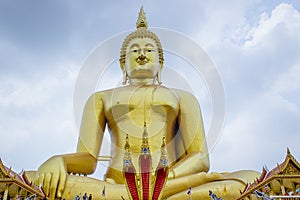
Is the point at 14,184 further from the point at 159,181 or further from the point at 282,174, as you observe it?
the point at 282,174

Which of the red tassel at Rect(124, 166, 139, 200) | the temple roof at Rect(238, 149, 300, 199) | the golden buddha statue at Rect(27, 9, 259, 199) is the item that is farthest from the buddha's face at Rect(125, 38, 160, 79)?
the temple roof at Rect(238, 149, 300, 199)

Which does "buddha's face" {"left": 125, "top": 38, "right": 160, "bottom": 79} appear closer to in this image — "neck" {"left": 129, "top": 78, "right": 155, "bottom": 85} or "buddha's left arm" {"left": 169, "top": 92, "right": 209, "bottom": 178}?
"neck" {"left": 129, "top": 78, "right": 155, "bottom": 85}

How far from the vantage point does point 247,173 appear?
6.51 meters

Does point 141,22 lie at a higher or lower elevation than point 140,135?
higher

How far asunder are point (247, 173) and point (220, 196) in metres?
0.75

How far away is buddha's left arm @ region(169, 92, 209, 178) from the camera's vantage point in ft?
22.0

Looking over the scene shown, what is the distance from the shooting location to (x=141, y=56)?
26.8ft

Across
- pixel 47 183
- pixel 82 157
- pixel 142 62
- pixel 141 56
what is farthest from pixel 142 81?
pixel 47 183

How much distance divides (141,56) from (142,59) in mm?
68

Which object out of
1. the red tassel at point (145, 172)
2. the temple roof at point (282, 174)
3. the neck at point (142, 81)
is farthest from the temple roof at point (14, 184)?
the neck at point (142, 81)

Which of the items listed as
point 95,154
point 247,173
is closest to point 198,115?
point 247,173

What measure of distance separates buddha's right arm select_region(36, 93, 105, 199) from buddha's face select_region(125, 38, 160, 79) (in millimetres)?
940

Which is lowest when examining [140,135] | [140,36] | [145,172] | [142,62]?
[145,172]

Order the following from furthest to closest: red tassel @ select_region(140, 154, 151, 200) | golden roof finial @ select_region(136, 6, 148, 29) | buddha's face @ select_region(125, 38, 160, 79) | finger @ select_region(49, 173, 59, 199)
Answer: golden roof finial @ select_region(136, 6, 148, 29)
buddha's face @ select_region(125, 38, 160, 79)
finger @ select_region(49, 173, 59, 199)
red tassel @ select_region(140, 154, 151, 200)
